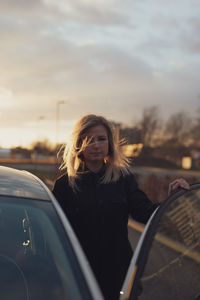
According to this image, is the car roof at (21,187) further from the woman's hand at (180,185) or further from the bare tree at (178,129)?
the bare tree at (178,129)

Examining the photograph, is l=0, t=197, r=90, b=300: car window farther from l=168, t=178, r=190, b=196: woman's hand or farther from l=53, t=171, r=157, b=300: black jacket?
l=168, t=178, r=190, b=196: woman's hand

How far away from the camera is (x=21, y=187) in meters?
2.41

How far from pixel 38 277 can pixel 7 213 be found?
0.44 m

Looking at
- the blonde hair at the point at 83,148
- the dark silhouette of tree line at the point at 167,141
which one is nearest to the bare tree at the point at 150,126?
the dark silhouette of tree line at the point at 167,141

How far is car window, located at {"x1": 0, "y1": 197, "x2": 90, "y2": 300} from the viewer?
6.07 ft

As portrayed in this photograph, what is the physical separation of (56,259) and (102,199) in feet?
1.94

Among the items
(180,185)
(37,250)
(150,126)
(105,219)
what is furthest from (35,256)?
(150,126)

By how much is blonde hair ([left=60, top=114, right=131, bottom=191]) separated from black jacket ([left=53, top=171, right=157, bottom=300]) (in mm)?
85

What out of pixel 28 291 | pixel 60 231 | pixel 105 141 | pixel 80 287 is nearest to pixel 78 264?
pixel 80 287

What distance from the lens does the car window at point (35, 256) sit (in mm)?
1852

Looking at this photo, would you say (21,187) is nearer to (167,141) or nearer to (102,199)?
(102,199)

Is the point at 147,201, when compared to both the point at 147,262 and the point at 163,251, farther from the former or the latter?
the point at 147,262

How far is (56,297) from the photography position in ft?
6.05

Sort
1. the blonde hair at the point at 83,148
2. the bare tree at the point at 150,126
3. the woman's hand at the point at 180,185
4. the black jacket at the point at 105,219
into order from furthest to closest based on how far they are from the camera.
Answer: the bare tree at the point at 150,126, the blonde hair at the point at 83,148, the black jacket at the point at 105,219, the woman's hand at the point at 180,185
